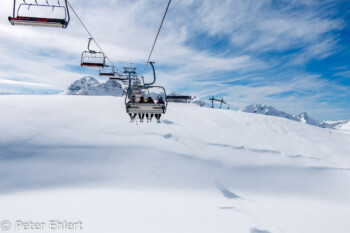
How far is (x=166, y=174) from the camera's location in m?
14.2

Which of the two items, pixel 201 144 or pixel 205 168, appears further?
pixel 201 144

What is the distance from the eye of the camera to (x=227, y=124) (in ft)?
72.2

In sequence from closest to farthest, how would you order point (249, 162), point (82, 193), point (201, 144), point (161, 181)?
1. point (82, 193)
2. point (161, 181)
3. point (249, 162)
4. point (201, 144)

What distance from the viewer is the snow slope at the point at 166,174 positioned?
1027cm

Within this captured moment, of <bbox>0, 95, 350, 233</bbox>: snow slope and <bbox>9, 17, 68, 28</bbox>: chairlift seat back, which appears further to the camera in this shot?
<bbox>0, 95, 350, 233</bbox>: snow slope

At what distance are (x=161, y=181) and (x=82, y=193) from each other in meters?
5.09

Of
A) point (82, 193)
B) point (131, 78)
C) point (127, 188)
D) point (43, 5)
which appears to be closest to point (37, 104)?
point (131, 78)

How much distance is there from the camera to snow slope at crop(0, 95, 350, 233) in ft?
33.7

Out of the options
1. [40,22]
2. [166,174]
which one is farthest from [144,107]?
[166,174]

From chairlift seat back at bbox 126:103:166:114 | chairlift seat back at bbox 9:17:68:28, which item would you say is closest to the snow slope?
chairlift seat back at bbox 126:103:166:114

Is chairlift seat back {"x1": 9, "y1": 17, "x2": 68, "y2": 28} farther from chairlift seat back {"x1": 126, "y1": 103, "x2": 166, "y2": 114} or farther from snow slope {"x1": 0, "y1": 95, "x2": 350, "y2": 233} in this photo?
snow slope {"x1": 0, "y1": 95, "x2": 350, "y2": 233}

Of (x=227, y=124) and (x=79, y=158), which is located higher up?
(x=227, y=124)

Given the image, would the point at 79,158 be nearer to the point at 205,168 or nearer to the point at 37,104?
the point at 205,168

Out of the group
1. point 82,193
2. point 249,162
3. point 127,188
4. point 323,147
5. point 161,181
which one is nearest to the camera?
point 82,193
